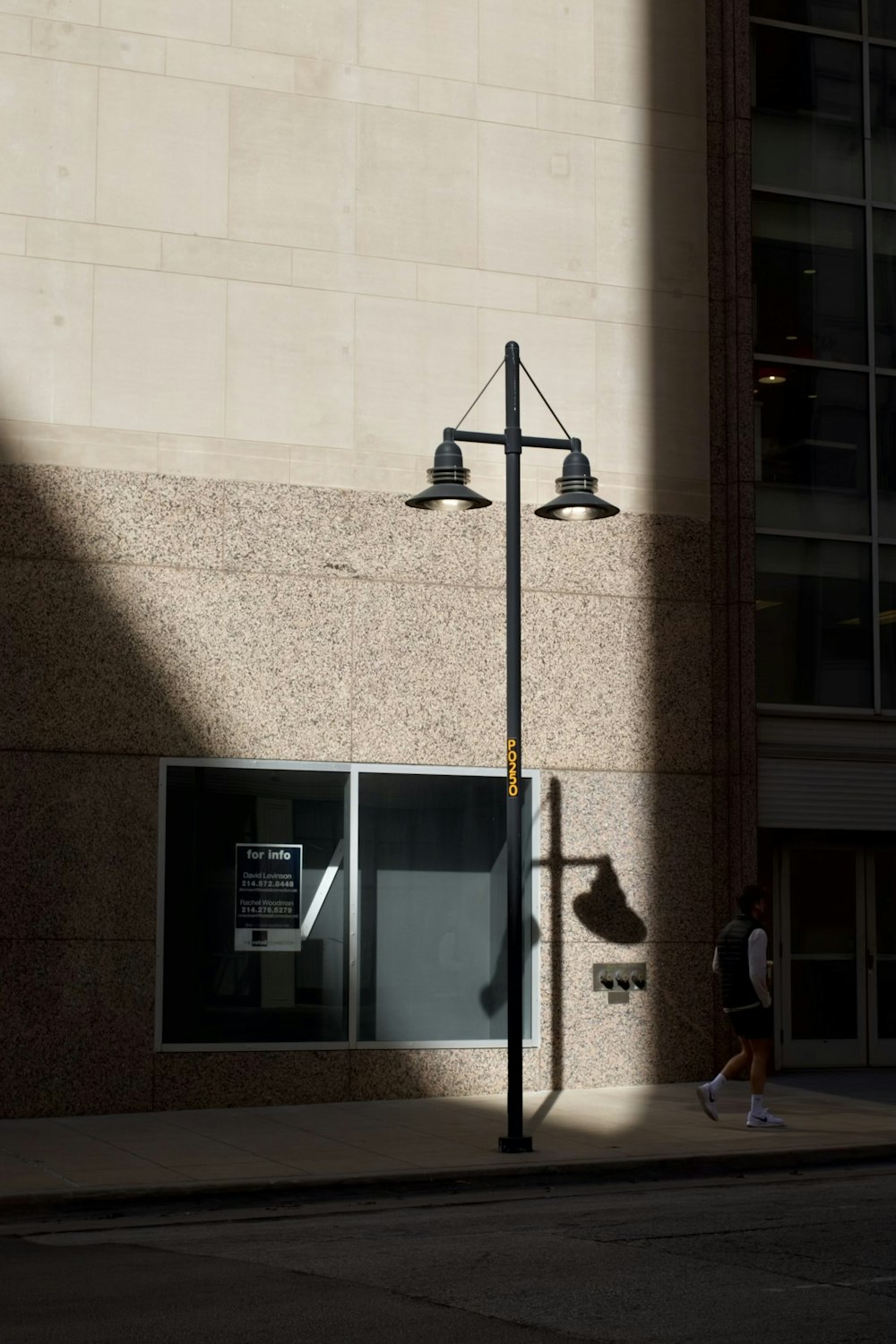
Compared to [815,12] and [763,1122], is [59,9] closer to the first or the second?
[815,12]

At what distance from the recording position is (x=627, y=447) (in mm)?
18188

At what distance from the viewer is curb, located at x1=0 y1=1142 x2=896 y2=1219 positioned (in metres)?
11.2

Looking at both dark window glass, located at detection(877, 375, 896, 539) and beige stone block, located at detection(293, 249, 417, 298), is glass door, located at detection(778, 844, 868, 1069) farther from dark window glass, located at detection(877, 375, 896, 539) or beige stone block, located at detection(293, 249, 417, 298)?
beige stone block, located at detection(293, 249, 417, 298)

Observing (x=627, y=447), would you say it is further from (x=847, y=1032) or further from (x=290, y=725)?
(x=847, y=1032)

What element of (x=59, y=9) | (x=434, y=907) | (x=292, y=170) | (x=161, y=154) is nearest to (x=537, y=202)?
(x=292, y=170)

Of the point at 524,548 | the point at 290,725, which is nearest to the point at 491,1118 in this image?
the point at 290,725

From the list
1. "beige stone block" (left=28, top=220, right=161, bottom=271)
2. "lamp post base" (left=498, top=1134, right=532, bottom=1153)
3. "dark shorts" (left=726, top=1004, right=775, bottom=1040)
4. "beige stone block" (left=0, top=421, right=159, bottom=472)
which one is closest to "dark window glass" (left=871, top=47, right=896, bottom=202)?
"beige stone block" (left=28, top=220, right=161, bottom=271)

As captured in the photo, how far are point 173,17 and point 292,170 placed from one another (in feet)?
5.88

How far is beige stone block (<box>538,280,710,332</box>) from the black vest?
6776 mm

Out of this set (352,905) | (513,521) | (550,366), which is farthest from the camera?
(550,366)

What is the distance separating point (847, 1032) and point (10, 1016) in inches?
357

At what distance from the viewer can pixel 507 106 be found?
1802 centimetres

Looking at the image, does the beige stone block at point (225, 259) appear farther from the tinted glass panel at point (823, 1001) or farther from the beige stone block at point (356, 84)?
the tinted glass panel at point (823, 1001)

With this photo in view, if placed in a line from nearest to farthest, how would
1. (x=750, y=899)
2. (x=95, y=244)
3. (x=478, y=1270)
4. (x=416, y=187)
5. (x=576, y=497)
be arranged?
(x=478, y=1270)
(x=576, y=497)
(x=750, y=899)
(x=95, y=244)
(x=416, y=187)
